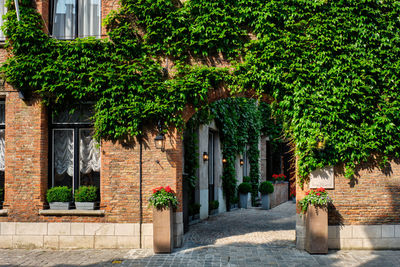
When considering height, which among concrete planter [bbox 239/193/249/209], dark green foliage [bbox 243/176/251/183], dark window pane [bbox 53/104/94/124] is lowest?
concrete planter [bbox 239/193/249/209]

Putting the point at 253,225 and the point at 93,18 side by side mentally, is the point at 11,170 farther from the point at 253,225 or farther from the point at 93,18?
the point at 253,225

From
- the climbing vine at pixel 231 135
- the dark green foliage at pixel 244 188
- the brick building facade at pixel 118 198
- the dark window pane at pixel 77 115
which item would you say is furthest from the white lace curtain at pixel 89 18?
the dark green foliage at pixel 244 188

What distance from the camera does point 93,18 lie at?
30.3 feet

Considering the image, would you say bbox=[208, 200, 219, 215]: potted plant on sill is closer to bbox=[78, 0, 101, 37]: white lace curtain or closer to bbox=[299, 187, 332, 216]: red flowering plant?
bbox=[299, 187, 332, 216]: red flowering plant

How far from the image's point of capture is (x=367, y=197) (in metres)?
8.48

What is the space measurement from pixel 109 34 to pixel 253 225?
24.2ft

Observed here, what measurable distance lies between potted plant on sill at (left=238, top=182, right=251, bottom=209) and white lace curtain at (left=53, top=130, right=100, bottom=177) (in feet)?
33.0

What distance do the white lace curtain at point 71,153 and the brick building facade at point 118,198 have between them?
1.12ft

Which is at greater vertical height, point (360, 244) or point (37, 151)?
point (37, 151)

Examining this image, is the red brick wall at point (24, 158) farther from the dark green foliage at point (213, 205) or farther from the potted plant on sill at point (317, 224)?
the dark green foliage at point (213, 205)

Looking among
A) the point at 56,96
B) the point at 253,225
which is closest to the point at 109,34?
the point at 56,96

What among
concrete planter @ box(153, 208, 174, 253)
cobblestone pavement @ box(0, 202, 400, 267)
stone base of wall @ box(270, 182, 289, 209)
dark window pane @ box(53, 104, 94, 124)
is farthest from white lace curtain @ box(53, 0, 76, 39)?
stone base of wall @ box(270, 182, 289, 209)

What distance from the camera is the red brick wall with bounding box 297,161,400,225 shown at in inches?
332

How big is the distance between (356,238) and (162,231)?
4422mm
